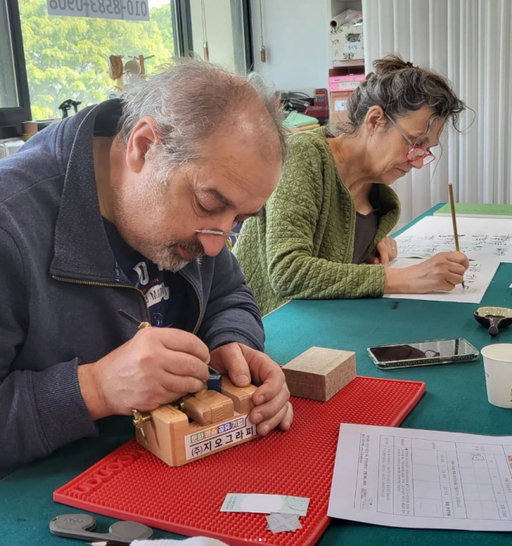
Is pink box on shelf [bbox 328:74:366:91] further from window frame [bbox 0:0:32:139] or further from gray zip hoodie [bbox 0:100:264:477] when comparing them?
gray zip hoodie [bbox 0:100:264:477]

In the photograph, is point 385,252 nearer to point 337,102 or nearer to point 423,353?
point 423,353

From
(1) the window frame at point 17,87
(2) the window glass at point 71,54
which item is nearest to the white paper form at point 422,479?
(2) the window glass at point 71,54

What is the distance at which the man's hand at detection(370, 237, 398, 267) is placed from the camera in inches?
85.6

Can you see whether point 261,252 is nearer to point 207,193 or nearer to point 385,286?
point 385,286

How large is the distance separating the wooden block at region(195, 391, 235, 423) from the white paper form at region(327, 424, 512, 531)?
0.56ft

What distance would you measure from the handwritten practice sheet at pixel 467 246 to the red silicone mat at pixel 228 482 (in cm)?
76

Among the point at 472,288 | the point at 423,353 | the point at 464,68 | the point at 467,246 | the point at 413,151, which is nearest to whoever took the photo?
the point at 423,353

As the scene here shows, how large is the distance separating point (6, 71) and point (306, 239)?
6.16 feet

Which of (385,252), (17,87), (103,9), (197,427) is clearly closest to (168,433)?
(197,427)

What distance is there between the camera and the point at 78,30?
329 cm

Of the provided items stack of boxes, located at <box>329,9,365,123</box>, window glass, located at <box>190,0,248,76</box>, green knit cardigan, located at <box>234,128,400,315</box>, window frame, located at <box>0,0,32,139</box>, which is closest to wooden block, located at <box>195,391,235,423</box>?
green knit cardigan, located at <box>234,128,400,315</box>

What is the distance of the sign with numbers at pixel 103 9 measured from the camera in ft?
10.1

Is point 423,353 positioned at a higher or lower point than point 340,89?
lower

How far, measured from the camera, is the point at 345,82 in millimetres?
3900
